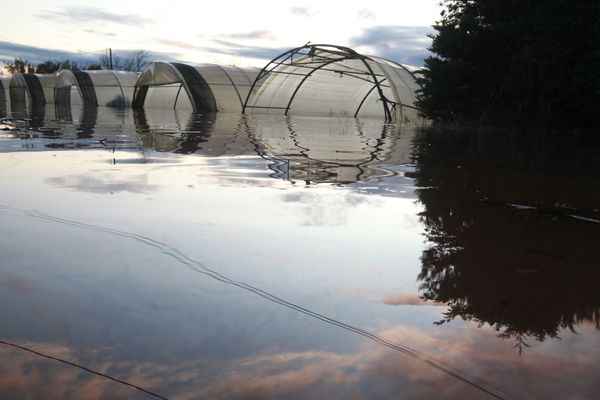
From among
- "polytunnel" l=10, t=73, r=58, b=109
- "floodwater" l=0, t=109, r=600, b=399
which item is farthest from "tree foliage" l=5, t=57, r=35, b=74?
"floodwater" l=0, t=109, r=600, b=399

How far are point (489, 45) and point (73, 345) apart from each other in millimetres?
19033

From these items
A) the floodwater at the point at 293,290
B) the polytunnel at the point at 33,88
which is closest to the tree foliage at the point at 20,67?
the polytunnel at the point at 33,88

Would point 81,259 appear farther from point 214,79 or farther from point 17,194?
point 214,79

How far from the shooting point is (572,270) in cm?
284

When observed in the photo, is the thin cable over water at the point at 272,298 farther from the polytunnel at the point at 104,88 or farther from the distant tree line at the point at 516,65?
the polytunnel at the point at 104,88

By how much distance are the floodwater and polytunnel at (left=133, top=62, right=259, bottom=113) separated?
27251 mm

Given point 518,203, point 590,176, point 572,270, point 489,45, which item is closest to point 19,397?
point 572,270

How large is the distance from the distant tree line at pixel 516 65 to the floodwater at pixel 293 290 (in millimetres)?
11304

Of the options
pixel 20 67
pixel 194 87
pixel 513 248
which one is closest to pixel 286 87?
pixel 194 87

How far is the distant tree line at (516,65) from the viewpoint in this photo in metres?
14.6

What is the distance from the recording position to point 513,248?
322 cm

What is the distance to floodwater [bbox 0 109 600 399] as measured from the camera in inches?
65.9

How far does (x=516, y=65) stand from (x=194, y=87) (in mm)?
20293

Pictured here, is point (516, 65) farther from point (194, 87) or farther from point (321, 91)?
point (194, 87)
